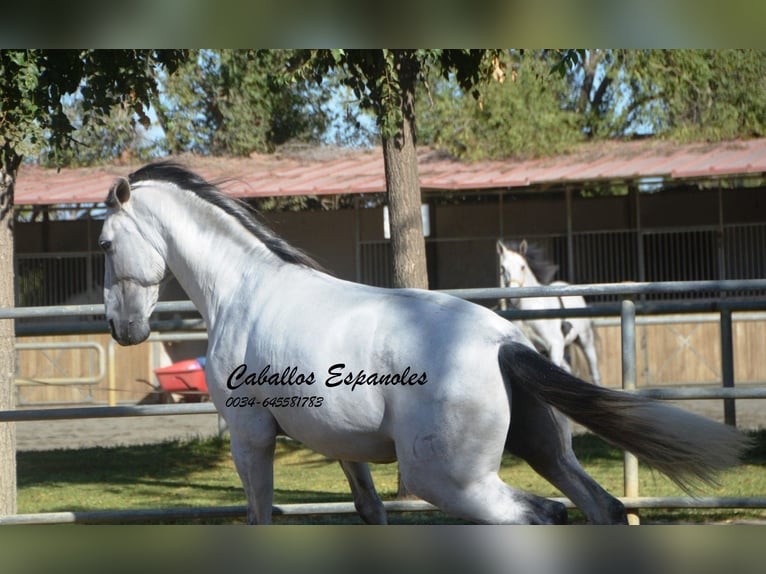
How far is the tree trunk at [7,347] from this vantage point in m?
5.93

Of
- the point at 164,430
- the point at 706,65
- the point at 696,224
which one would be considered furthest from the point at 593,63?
the point at 164,430

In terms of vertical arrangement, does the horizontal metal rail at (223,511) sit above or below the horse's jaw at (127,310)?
below

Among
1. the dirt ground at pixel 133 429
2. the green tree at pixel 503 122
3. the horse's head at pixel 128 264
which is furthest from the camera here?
the green tree at pixel 503 122

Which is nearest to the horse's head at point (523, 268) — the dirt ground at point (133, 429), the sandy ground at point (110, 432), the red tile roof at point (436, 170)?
the dirt ground at point (133, 429)

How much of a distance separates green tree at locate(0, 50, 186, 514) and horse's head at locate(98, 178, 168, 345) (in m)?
1.23

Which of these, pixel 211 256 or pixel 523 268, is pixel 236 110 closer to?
pixel 523 268

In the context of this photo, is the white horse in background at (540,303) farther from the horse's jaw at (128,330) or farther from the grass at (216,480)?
the horse's jaw at (128,330)

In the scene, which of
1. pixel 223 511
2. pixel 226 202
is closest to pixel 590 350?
pixel 223 511

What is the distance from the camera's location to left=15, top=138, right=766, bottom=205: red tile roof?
14.2 m

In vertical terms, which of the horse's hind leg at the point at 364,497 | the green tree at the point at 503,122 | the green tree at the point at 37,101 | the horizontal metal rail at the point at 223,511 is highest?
the green tree at the point at 503,122

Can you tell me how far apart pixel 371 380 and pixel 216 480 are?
447 centimetres

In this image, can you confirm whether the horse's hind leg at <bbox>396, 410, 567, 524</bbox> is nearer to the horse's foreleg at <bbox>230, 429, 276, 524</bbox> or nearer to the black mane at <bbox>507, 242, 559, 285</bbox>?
the horse's foreleg at <bbox>230, 429, 276, 524</bbox>

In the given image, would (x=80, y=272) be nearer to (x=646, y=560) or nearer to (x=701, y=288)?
(x=701, y=288)

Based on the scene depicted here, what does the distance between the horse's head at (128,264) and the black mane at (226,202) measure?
20cm
